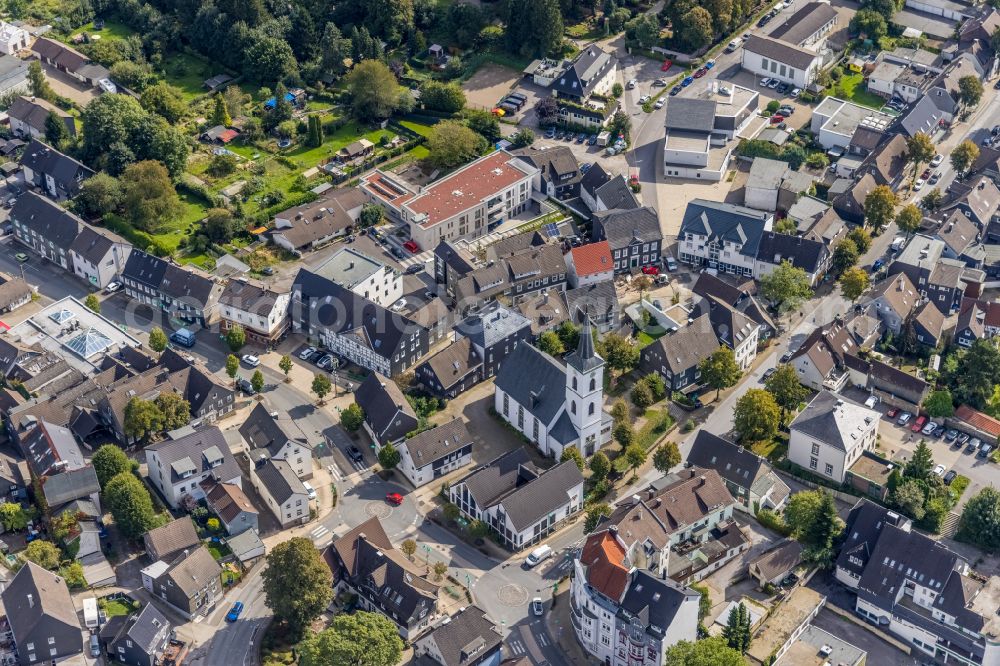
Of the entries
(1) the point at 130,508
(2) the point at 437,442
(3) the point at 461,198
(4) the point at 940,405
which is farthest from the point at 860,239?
(1) the point at 130,508

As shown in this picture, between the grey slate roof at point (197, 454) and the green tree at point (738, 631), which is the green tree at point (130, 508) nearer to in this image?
the grey slate roof at point (197, 454)

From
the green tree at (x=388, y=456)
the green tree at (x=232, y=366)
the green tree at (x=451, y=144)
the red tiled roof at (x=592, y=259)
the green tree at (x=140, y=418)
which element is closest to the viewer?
the green tree at (x=388, y=456)

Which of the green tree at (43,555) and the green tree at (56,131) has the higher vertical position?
the green tree at (56,131)

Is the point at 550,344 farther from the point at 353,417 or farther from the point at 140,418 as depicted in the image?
the point at 140,418

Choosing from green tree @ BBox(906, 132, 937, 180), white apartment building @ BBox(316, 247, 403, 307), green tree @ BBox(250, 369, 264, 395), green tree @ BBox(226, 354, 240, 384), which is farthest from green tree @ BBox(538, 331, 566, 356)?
green tree @ BBox(906, 132, 937, 180)

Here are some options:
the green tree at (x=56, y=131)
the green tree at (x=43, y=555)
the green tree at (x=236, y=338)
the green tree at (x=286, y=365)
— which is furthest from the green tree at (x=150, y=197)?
the green tree at (x=43, y=555)

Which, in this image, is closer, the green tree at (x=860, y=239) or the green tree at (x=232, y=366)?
the green tree at (x=232, y=366)

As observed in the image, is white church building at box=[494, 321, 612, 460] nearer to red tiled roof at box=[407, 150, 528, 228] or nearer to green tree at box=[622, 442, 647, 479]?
green tree at box=[622, 442, 647, 479]
